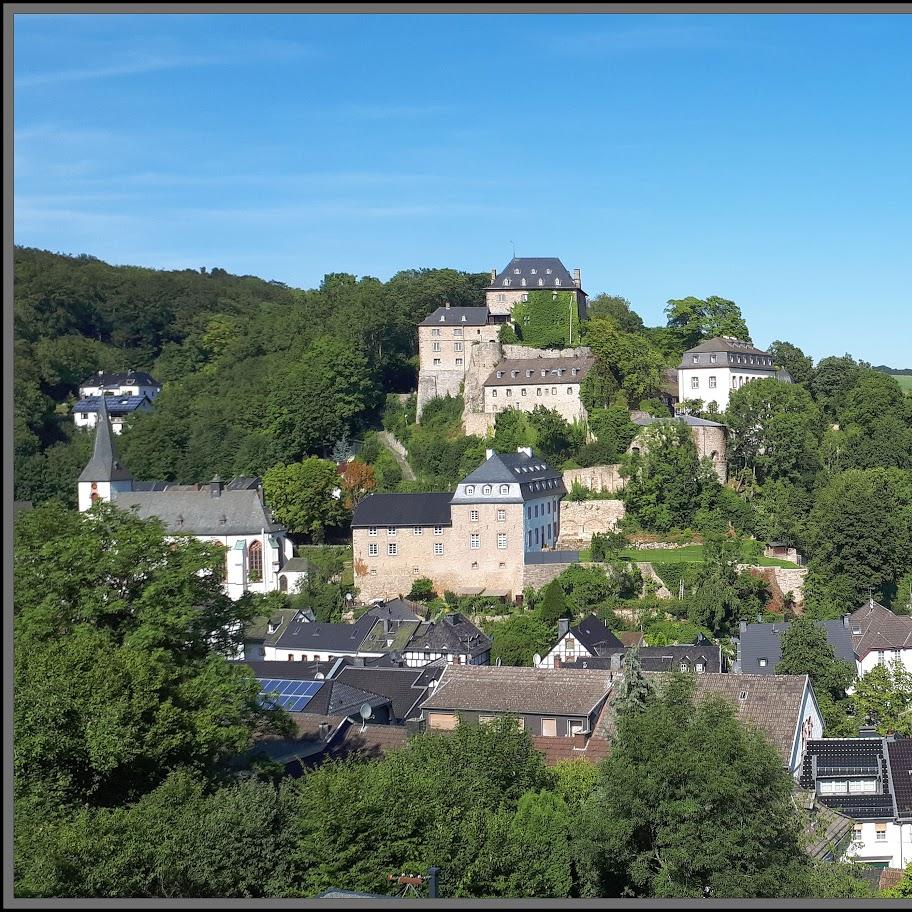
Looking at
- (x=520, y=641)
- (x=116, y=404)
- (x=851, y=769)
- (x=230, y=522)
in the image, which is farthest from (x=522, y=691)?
(x=116, y=404)

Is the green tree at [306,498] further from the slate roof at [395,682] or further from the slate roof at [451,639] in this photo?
the slate roof at [395,682]

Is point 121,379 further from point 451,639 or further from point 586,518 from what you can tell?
point 451,639

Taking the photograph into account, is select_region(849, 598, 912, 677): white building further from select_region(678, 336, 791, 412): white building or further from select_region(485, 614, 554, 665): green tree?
select_region(678, 336, 791, 412): white building

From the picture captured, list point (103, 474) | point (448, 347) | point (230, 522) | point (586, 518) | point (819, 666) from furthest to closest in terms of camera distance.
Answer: point (448, 347) → point (103, 474) → point (230, 522) → point (586, 518) → point (819, 666)

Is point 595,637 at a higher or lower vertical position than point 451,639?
higher

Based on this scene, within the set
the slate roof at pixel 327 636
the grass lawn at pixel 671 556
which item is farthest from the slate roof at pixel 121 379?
the grass lawn at pixel 671 556

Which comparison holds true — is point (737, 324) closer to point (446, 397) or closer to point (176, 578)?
point (446, 397)

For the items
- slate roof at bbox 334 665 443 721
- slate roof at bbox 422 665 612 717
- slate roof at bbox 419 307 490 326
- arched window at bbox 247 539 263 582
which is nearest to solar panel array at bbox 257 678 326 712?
slate roof at bbox 334 665 443 721

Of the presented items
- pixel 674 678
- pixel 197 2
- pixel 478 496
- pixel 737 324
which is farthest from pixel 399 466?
pixel 197 2
